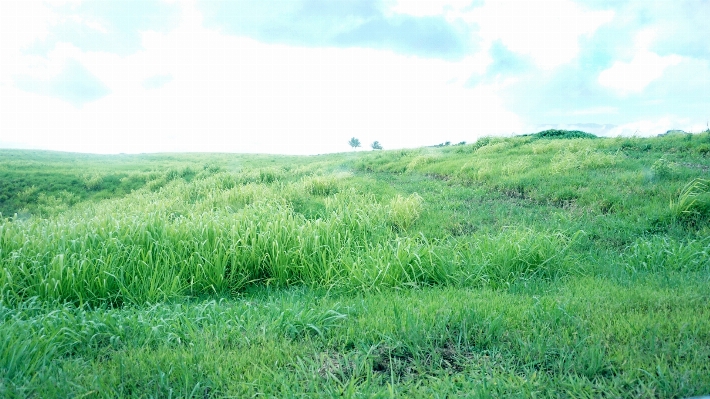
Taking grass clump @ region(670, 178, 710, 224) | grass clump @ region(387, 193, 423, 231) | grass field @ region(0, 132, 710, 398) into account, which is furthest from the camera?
grass clump @ region(387, 193, 423, 231)

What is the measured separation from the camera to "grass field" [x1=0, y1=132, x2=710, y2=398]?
243 cm

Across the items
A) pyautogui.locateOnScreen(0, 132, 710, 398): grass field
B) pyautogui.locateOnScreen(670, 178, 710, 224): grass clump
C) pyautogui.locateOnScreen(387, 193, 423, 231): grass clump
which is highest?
pyautogui.locateOnScreen(670, 178, 710, 224): grass clump

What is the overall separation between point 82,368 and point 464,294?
2959mm

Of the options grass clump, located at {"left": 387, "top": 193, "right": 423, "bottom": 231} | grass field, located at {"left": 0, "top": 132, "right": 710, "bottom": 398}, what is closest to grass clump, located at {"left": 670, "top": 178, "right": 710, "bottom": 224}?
grass field, located at {"left": 0, "top": 132, "right": 710, "bottom": 398}

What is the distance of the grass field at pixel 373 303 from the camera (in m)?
2.43

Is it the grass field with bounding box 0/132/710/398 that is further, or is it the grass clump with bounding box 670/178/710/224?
the grass clump with bounding box 670/178/710/224

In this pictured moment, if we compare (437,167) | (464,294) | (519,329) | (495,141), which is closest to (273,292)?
(464,294)

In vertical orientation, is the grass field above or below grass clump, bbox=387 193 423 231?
below

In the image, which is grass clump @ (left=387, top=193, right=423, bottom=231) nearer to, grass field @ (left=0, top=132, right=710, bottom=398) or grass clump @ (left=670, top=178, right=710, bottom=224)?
grass field @ (left=0, top=132, right=710, bottom=398)

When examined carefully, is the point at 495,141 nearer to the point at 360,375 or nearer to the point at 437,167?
the point at 437,167

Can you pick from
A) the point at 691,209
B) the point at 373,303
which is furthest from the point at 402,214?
the point at 691,209

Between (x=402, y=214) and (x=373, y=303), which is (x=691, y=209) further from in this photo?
(x=373, y=303)

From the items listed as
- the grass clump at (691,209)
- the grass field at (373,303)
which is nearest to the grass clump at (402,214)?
the grass field at (373,303)

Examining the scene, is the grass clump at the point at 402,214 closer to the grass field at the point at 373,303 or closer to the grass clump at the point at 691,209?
the grass field at the point at 373,303
